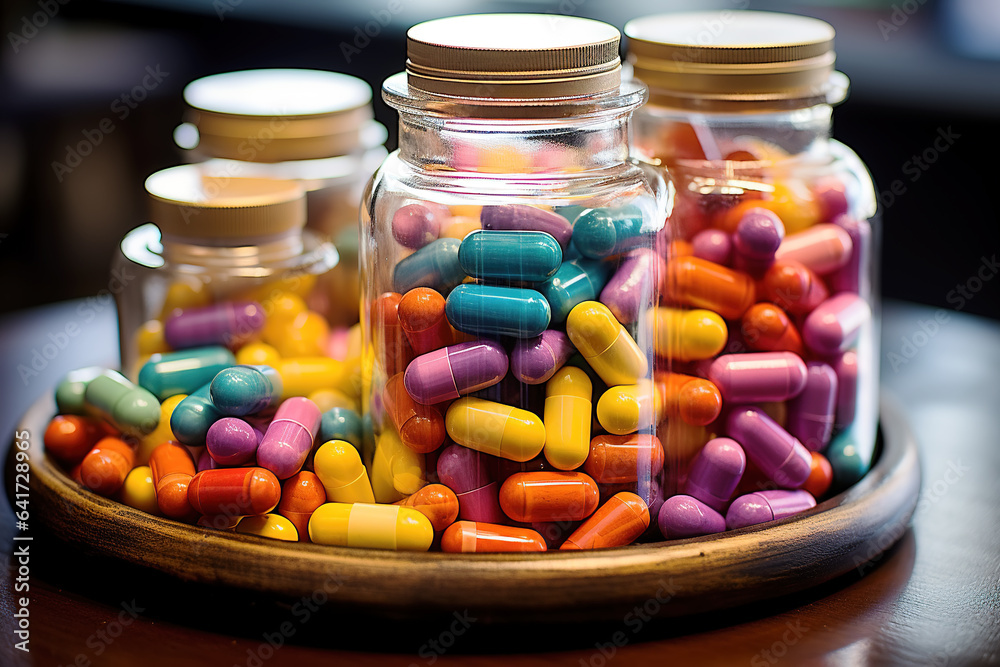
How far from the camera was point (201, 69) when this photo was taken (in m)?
3.23

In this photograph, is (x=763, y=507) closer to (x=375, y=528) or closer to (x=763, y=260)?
(x=763, y=260)

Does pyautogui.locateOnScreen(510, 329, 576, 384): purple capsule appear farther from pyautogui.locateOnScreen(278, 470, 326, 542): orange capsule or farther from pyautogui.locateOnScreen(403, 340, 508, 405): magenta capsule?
pyautogui.locateOnScreen(278, 470, 326, 542): orange capsule

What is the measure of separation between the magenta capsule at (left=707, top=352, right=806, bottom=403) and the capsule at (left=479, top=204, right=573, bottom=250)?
7.3 inches

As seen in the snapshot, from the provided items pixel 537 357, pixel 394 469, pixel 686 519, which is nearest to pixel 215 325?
pixel 394 469

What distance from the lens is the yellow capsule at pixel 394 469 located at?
2.74 feet

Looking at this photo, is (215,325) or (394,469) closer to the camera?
(394,469)

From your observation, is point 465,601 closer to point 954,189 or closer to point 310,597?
point 310,597

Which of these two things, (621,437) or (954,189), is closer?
(621,437)

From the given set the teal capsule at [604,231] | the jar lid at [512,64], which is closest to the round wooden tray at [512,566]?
the teal capsule at [604,231]

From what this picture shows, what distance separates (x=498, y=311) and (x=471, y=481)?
0.45 ft

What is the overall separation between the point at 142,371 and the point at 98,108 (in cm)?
235

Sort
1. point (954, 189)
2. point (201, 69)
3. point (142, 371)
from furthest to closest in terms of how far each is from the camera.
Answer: point (201, 69)
point (954, 189)
point (142, 371)

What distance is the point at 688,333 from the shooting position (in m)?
0.89

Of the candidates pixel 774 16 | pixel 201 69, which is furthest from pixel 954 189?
pixel 201 69
